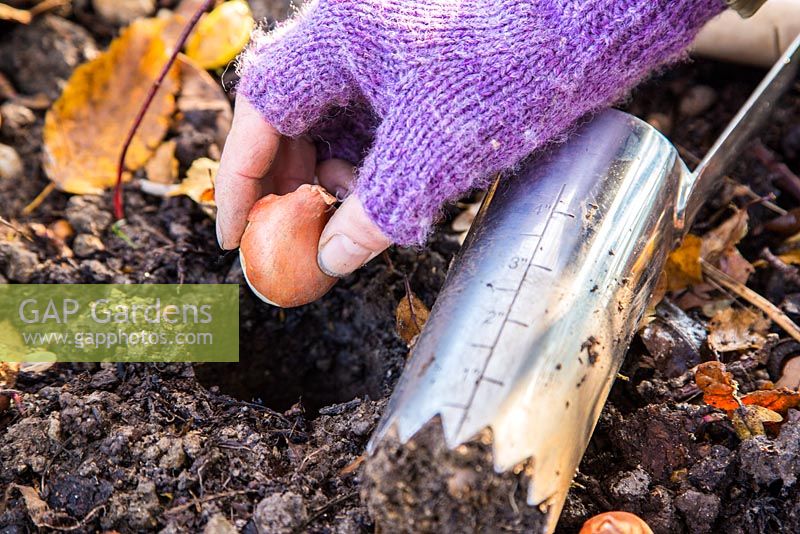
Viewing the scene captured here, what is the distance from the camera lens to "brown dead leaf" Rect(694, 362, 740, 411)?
1.18 meters

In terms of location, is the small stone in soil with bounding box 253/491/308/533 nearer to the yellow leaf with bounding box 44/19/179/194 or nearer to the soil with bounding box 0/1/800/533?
the soil with bounding box 0/1/800/533

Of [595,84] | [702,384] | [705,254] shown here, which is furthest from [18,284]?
[705,254]

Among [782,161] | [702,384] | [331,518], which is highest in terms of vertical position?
[782,161]

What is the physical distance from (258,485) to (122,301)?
50 cm

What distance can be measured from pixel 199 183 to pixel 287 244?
0.49 meters

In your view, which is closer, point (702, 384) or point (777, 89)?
point (702, 384)

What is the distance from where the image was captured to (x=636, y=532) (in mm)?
A: 969

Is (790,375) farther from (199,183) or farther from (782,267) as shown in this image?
(199,183)

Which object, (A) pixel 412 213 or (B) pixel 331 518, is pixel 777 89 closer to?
(A) pixel 412 213

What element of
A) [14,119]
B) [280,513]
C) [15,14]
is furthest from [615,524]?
[15,14]

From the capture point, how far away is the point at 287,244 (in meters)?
1.13

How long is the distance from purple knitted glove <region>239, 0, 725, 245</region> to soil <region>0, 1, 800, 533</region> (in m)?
0.36

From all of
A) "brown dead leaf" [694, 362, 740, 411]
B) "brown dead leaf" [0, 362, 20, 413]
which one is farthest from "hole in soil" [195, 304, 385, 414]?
"brown dead leaf" [694, 362, 740, 411]

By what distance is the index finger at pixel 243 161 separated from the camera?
120 centimetres
